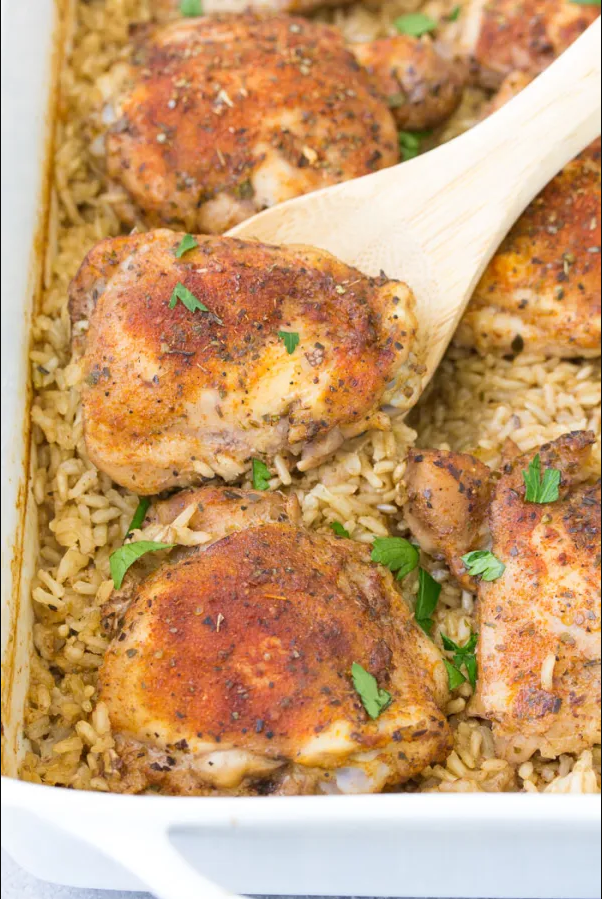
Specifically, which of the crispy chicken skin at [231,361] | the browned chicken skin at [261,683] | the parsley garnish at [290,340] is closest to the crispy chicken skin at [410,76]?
the crispy chicken skin at [231,361]

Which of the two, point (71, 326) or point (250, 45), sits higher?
point (250, 45)

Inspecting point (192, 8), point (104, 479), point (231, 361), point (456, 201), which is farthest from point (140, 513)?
point (192, 8)

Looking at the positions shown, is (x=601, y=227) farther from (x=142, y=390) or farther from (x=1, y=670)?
(x=1, y=670)

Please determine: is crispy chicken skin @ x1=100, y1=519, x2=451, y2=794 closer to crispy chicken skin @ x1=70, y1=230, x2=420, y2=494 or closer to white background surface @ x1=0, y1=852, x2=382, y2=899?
crispy chicken skin @ x1=70, y1=230, x2=420, y2=494

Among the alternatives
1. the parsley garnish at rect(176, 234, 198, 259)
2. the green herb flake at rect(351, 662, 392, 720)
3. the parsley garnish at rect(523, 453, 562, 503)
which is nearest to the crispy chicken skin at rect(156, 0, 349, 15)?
the parsley garnish at rect(176, 234, 198, 259)

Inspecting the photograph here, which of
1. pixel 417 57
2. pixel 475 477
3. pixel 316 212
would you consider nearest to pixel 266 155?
pixel 316 212

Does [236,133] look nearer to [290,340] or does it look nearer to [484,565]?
[290,340]
